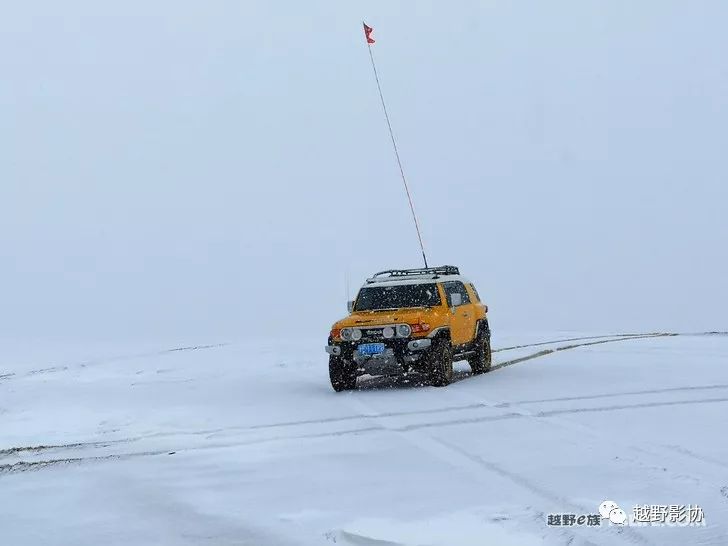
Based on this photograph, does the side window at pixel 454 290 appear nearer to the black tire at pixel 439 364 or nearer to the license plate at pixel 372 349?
the black tire at pixel 439 364

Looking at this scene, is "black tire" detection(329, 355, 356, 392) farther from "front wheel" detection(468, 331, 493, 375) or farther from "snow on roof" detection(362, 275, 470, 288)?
"front wheel" detection(468, 331, 493, 375)

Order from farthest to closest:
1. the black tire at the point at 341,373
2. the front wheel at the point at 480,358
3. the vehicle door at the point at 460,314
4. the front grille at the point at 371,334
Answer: the front wheel at the point at 480,358, the vehicle door at the point at 460,314, the black tire at the point at 341,373, the front grille at the point at 371,334

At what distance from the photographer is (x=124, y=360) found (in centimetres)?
2483

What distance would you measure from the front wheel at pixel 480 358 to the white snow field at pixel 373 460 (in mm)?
377

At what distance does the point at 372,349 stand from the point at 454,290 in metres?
2.54

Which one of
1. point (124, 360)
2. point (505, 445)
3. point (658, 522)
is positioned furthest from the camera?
point (124, 360)

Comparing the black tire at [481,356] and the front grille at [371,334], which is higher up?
the front grille at [371,334]

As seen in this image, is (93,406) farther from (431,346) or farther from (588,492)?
(588,492)

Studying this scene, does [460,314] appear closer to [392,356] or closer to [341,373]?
[392,356]

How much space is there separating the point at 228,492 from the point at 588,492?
256 centimetres

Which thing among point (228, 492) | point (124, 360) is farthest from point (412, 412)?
point (124, 360)

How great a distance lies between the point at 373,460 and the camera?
25.2 ft

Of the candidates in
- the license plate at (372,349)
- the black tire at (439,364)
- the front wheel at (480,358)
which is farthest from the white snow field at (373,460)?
the license plate at (372,349)

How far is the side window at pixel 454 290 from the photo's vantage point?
1421 cm
